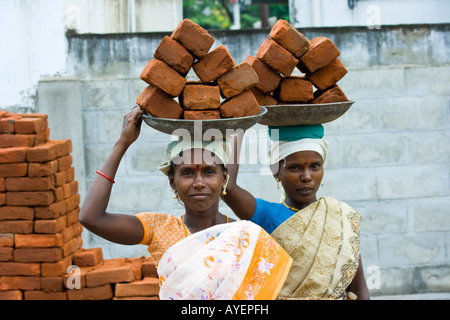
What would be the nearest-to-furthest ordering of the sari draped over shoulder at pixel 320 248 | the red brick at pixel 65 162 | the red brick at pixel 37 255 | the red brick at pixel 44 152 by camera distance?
the sari draped over shoulder at pixel 320 248 < the red brick at pixel 44 152 < the red brick at pixel 37 255 < the red brick at pixel 65 162

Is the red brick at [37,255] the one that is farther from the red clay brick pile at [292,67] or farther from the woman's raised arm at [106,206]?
the red clay brick pile at [292,67]

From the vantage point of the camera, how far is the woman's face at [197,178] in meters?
2.94

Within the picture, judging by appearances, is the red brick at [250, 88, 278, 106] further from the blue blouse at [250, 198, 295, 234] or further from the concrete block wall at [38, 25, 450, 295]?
the concrete block wall at [38, 25, 450, 295]

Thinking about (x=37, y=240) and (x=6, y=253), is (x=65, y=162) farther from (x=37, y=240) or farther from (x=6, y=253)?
(x=6, y=253)

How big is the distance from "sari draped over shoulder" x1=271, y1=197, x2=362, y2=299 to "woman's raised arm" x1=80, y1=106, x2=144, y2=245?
0.79m

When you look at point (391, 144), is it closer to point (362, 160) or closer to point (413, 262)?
point (362, 160)

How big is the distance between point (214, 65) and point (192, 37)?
0.16 metres

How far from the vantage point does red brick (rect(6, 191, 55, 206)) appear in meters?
4.94

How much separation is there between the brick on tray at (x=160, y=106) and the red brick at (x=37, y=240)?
2.51 metres

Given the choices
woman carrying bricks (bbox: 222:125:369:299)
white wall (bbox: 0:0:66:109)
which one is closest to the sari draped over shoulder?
woman carrying bricks (bbox: 222:125:369:299)

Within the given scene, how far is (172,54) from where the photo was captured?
9.34 feet

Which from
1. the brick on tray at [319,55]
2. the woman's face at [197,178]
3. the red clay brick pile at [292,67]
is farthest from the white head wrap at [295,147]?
the woman's face at [197,178]

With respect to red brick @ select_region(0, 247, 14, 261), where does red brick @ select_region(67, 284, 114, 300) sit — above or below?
below
